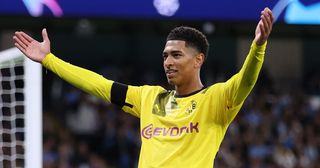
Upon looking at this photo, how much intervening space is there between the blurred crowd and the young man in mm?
6606

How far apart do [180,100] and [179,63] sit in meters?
0.25

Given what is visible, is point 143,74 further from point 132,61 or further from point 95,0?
point 95,0

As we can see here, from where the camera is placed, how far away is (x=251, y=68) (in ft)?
14.9

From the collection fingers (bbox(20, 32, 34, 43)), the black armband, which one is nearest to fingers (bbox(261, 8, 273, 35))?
the black armband

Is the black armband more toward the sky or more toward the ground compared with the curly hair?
more toward the ground

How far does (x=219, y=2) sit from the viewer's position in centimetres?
1002

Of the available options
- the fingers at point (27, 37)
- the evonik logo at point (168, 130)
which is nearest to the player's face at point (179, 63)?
the evonik logo at point (168, 130)

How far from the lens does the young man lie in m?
4.79

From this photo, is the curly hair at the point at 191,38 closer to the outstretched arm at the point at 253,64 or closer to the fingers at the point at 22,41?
the outstretched arm at the point at 253,64

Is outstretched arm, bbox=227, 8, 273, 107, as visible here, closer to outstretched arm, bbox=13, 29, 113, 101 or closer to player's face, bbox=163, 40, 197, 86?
player's face, bbox=163, 40, 197, 86

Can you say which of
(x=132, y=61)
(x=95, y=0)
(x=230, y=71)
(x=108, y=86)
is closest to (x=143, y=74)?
(x=132, y=61)

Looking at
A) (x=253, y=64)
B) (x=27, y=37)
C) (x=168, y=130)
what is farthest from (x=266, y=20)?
(x=27, y=37)

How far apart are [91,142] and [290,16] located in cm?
443

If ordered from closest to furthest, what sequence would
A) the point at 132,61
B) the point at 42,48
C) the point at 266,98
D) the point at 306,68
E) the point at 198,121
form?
1. the point at 198,121
2. the point at 42,48
3. the point at 266,98
4. the point at 132,61
5. the point at 306,68
